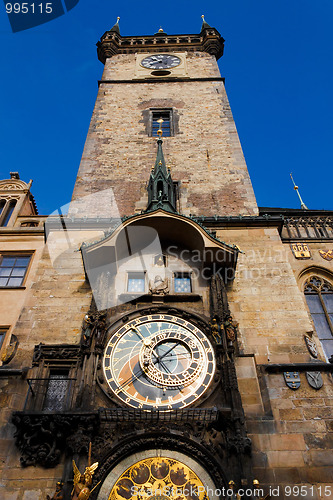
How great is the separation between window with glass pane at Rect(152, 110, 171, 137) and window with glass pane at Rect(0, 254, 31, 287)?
25.5ft

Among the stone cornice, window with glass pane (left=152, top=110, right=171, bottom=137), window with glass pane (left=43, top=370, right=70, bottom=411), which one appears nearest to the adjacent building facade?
window with glass pane (left=43, top=370, right=70, bottom=411)

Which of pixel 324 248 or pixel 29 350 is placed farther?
pixel 324 248

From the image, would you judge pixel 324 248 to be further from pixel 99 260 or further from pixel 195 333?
pixel 99 260

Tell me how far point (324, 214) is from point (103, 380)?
26.3 feet

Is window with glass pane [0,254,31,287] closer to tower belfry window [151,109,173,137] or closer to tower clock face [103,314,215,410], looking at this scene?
tower clock face [103,314,215,410]

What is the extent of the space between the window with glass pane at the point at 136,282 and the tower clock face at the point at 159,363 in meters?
1.03

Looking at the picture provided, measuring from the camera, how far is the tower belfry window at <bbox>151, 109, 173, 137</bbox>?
671 inches

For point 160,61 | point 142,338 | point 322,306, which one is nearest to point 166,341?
point 142,338

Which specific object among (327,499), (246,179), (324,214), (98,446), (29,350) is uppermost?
(246,179)

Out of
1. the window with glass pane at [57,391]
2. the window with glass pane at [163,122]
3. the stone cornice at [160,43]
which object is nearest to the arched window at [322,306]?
the window with glass pane at [57,391]

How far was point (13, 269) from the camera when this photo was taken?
11039 mm

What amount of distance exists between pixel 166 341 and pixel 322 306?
407cm

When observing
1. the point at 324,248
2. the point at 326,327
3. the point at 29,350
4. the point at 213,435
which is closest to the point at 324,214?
the point at 324,248

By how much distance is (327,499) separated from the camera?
6711 millimetres
